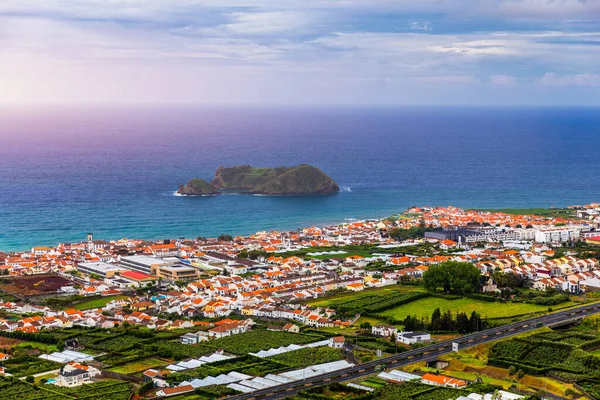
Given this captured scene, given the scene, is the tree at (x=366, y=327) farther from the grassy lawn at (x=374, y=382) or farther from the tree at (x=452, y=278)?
the grassy lawn at (x=374, y=382)

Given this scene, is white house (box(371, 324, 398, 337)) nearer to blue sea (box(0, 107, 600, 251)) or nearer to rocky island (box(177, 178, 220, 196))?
blue sea (box(0, 107, 600, 251))

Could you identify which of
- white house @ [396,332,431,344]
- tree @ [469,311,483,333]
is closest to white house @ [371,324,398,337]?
white house @ [396,332,431,344]

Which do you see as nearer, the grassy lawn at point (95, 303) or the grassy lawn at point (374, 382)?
the grassy lawn at point (374, 382)

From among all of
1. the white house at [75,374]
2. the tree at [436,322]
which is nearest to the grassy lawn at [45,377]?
the white house at [75,374]

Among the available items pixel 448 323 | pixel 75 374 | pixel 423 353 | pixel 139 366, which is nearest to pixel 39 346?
pixel 139 366

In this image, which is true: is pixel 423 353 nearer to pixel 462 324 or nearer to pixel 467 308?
pixel 462 324

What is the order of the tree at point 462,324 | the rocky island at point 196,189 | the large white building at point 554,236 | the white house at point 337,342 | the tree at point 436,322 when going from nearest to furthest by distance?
the white house at point 337,342, the tree at point 462,324, the tree at point 436,322, the large white building at point 554,236, the rocky island at point 196,189

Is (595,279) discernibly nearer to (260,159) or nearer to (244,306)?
(244,306)

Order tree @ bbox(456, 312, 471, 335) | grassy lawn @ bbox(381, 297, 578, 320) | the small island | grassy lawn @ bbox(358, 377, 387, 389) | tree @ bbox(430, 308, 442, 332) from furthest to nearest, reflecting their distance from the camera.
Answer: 1. the small island
2. grassy lawn @ bbox(381, 297, 578, 320)
3. tree @ bbox(430, 308, 442, 332)
4. tree @ bbox(456, 312, 471, 335)
5. grassy lawn @ bbox(358, 377, 387, 389)
